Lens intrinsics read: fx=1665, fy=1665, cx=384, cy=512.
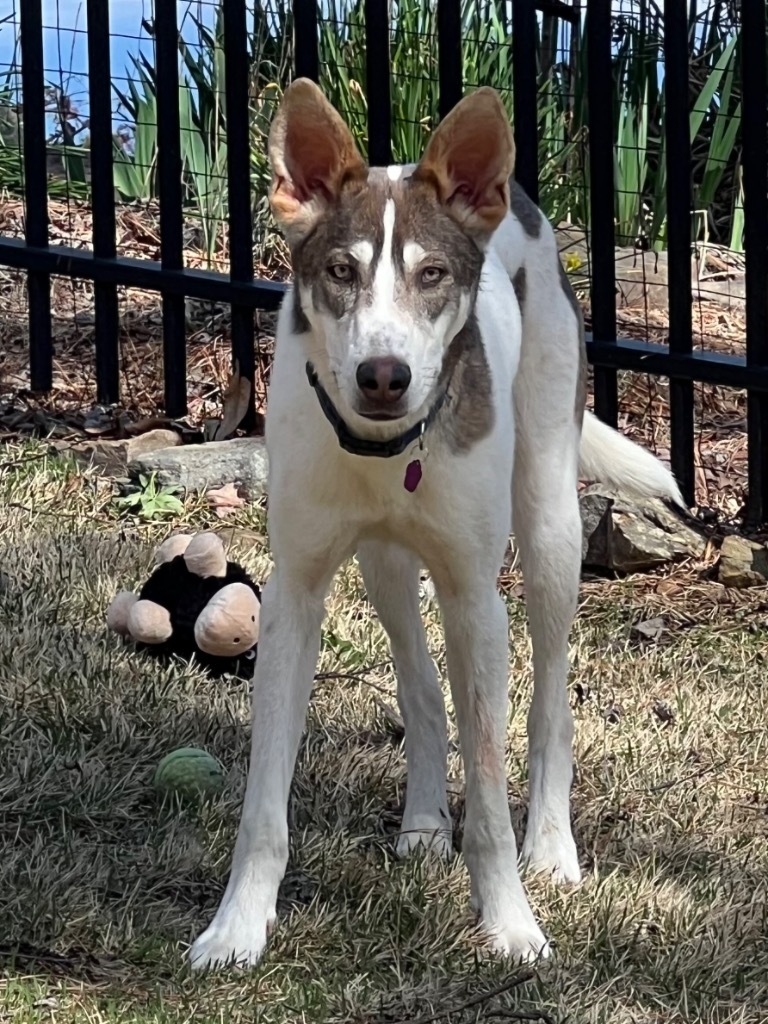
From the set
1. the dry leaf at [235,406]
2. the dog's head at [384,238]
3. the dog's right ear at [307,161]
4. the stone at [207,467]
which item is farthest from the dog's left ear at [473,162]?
the dry leaf at [235,406]

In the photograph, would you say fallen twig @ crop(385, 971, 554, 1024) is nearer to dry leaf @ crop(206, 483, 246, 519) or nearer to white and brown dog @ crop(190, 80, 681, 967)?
white and brown dog @ crop(190, 80, 681, 967)

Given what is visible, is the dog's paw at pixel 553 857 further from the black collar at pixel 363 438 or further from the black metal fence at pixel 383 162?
the black metal fence at pixel 383 162

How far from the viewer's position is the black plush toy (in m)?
4.48

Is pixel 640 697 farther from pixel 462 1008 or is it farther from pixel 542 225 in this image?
pixel 462 1008

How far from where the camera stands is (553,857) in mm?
3832

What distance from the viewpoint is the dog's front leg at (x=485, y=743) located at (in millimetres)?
3443

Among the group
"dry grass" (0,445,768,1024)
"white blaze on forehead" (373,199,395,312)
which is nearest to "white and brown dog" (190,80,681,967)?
"white blaze on forehead" (373,199,395,312)

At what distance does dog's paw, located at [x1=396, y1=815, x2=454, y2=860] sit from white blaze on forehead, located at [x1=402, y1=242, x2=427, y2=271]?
1.34m

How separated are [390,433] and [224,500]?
2777 millimetres

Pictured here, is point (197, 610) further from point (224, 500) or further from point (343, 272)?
point (343, 272)

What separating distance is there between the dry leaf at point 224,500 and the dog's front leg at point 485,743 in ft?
8.07

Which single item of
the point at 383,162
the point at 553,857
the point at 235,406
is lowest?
the point at 553,857

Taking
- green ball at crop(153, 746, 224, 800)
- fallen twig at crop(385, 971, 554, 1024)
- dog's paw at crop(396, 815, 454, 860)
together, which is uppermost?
green ball at crop(153, 746, 224, 800)

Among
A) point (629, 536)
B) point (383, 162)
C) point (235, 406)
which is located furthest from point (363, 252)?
point (235, 406)
